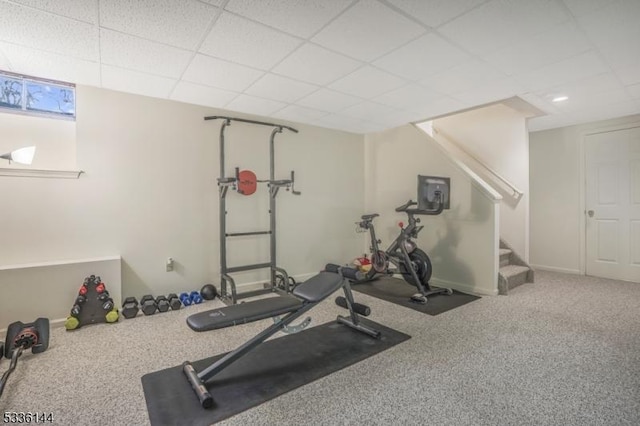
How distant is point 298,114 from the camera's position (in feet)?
14.6

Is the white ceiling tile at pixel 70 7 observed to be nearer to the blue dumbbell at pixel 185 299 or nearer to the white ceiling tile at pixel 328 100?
the white ceiling tile at pixel 328 100

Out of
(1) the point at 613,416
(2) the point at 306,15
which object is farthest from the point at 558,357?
(2) the point at 306,15

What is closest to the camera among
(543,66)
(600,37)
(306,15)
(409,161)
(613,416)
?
(613,416)

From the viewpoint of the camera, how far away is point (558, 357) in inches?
97.5

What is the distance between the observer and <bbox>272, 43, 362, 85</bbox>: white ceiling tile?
2619 millimetres

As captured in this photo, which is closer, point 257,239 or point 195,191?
point 195,191

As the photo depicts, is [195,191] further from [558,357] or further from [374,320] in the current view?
[558,357]

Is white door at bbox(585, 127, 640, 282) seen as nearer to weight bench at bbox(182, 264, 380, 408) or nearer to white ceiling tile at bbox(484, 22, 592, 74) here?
white ceiling tile at bbox(484, 22, 592, 74)

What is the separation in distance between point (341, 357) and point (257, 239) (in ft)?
7.93

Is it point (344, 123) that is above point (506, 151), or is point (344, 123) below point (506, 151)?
above

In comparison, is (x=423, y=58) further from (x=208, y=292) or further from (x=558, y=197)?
(x=558, y=197)

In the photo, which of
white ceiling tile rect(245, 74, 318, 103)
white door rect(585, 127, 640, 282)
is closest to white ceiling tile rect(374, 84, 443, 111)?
white ceiling tile rect(245, 74, 318, 103)

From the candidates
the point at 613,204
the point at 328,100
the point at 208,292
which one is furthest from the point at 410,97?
the point at 613,204

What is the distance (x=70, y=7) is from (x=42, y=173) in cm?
193
